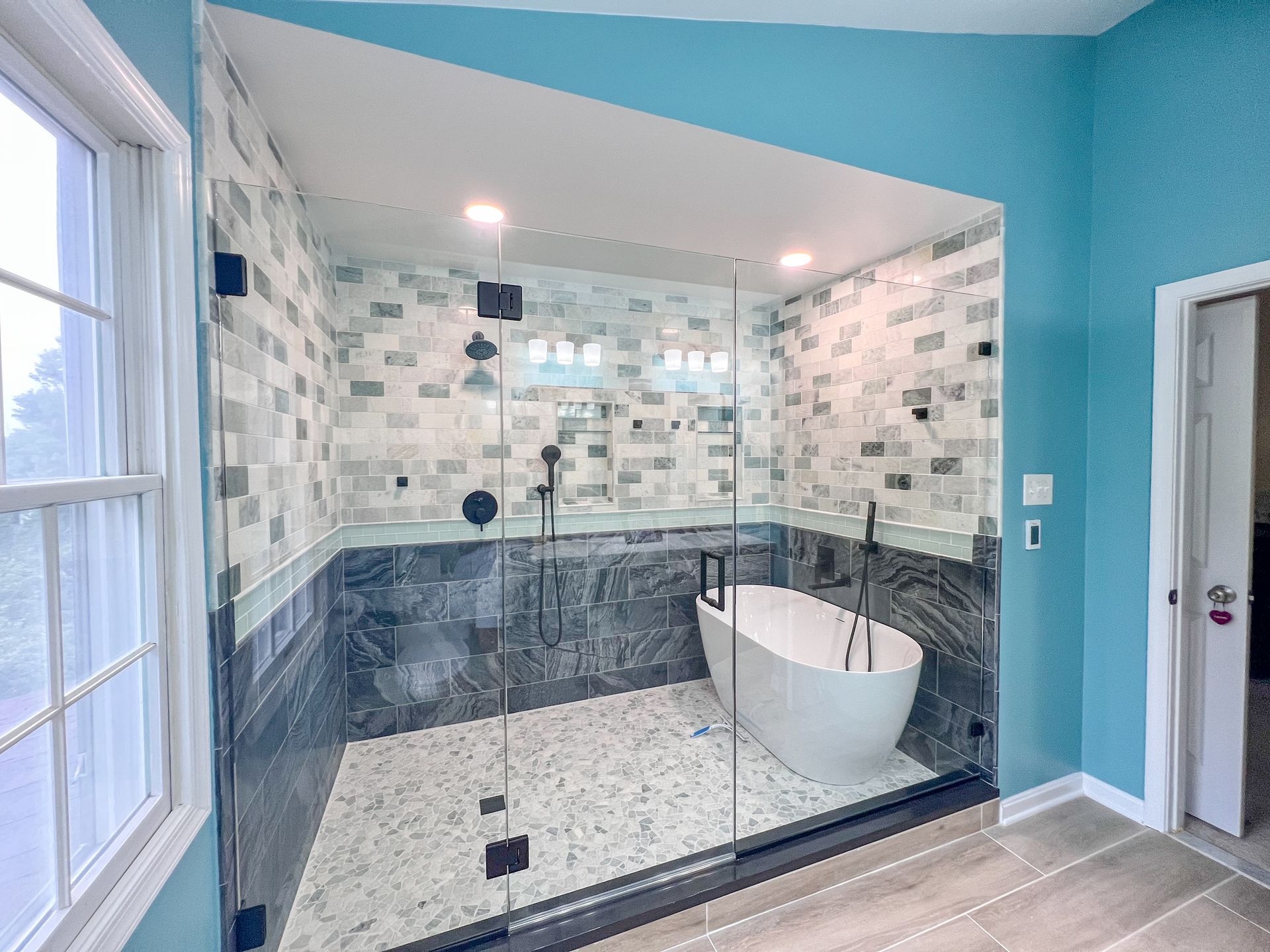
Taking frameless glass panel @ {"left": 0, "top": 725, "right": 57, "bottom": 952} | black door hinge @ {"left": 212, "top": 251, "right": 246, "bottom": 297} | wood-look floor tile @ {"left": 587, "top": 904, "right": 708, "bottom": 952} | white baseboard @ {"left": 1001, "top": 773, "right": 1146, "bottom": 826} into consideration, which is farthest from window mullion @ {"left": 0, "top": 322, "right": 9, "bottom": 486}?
white baseboard @ {"left": 1001, "top": 773, "right": 1146, "bottom": 826}

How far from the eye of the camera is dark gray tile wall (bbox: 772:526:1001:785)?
206 centimetres

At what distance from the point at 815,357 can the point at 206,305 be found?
1944 millimetres

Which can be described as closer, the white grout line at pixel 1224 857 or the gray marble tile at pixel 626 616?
the white grout line at pixel 1224 857

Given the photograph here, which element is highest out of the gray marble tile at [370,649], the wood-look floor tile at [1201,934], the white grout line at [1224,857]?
the gray marble tile at [370,649]

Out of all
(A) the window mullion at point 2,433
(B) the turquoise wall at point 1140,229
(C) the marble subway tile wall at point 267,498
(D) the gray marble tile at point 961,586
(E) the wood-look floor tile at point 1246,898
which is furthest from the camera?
(D) the gray marble tile at point 961,586

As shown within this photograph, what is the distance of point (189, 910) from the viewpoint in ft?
3.47

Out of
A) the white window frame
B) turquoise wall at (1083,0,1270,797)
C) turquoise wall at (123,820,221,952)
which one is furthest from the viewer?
turquoise wall at (1083,0,1270,797)

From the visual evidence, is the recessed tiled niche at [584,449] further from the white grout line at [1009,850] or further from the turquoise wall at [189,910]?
the white grout line at [1009,850]

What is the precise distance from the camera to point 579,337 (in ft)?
5.80

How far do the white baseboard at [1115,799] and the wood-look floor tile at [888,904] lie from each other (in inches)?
24.9

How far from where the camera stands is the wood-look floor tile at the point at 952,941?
1507mm

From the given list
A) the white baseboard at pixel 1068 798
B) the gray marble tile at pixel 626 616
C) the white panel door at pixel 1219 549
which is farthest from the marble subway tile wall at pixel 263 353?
the white panel door at pixel 1219 549

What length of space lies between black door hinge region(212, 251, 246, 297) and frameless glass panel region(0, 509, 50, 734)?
2.34 feet

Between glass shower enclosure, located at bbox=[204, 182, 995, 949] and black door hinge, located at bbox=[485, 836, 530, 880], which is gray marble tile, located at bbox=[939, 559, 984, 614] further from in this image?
black door hinge, located at bbox=[485, 836, 530, 880]
